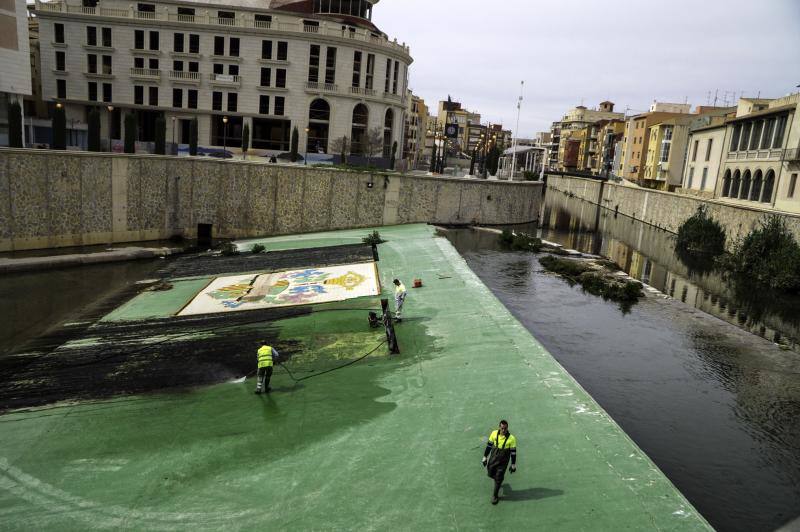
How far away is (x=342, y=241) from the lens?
55.1 meters

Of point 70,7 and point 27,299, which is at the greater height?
point 70,7

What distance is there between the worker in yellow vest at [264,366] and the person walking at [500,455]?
990 centimetres

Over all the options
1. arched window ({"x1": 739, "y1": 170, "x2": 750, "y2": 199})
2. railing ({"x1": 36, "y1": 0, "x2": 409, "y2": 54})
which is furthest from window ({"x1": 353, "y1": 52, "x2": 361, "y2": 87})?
arched window ({"x1": 739, "y1": 170, "x2": 750, "y2": 199})

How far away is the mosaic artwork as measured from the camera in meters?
35.7

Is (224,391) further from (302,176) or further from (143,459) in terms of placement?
(302,176)

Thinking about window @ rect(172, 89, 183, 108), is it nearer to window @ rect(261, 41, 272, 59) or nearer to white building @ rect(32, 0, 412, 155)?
white building @ rect(32, 0, 412, 155)

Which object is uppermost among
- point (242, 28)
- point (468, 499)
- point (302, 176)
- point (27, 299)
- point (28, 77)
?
point (242, 28)

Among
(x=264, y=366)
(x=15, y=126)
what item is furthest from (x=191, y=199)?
(x=264, y=366)

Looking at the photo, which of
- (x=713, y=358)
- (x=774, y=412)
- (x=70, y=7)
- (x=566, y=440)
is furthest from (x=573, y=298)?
(x=70, y=7)

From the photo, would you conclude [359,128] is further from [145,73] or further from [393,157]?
[145,73]

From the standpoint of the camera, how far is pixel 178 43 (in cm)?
8575

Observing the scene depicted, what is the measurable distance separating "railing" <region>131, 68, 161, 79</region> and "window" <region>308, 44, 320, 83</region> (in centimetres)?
2208

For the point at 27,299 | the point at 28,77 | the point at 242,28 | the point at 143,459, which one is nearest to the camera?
the point at 143,459

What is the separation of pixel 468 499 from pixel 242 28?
84184mm
